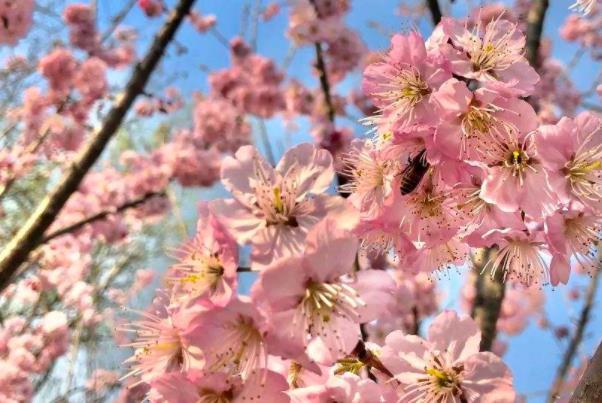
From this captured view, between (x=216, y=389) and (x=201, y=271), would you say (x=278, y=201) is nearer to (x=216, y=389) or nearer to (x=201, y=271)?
(x=201, y=271)

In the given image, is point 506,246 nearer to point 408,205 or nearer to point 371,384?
point 408,205

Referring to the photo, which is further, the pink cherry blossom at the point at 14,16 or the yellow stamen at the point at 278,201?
the pink cherry blossom at the point at 14,16

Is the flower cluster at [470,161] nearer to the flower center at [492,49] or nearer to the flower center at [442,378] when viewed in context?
the flower center at [492,49]

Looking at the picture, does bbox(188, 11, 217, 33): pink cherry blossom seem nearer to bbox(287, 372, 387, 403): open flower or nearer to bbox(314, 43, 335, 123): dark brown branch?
bbox(314, 43, 335, 123): dark brown branch

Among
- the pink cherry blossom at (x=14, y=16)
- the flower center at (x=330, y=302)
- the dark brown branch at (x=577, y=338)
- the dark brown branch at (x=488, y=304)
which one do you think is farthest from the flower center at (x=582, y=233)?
the pink cherry blossom at (x=14, y=16)

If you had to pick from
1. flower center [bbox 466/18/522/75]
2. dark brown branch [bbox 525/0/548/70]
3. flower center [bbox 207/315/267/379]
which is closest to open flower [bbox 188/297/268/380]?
flower center [bbox 207/315/267/379]

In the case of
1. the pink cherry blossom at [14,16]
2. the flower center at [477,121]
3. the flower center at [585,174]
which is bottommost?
the flower center at [585,174]
